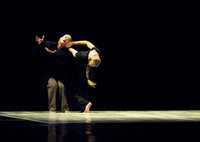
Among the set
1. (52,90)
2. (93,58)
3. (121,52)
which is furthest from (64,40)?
(121,52)

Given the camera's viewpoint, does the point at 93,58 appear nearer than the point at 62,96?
Yes

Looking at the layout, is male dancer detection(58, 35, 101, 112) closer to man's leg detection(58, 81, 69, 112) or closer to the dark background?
man's leg detection(58, 81, 69, 112)

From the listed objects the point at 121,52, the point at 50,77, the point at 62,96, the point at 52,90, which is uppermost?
the point at 121,52

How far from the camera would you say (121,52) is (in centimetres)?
1673

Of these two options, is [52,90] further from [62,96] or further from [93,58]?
[93,58]

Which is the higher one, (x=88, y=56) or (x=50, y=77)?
(x=88, y=56)

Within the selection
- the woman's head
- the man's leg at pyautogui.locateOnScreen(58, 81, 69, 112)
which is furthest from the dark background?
the woman's head

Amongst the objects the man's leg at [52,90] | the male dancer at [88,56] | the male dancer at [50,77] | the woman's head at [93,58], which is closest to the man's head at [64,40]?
the male dancer at [88,56]

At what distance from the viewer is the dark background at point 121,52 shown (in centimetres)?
1595

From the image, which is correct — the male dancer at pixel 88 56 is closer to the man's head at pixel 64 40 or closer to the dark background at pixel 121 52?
the man's head at pixel 64 40

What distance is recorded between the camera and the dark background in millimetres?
15945

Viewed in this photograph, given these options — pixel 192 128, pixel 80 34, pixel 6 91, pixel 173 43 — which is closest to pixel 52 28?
pixel 80 34

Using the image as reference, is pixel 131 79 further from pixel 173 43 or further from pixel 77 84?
pixel 77 84

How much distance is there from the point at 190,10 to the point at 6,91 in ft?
16.6
